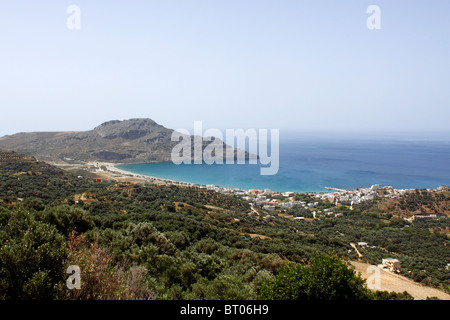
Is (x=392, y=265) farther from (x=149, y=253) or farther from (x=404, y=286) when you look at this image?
(x=149, y=253)

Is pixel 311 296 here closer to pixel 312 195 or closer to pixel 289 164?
pixel 312 195

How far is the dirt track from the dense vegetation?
1.00 meters

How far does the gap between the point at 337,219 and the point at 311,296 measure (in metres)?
30.3

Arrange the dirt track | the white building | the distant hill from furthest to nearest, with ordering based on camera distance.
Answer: the distant hill < the white building < the dirt track

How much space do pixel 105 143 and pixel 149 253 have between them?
335 ft

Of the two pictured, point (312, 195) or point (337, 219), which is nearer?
point (337, 219)

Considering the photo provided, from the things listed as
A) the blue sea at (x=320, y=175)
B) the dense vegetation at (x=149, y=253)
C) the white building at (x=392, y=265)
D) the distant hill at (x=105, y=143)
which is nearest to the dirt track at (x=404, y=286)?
the dense vegetation at (x=149, y=253)

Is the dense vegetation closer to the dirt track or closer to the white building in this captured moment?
the white building

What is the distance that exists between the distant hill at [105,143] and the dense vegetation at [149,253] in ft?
213

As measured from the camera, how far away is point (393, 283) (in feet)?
43.9

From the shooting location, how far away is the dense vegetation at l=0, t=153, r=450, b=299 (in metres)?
4.65

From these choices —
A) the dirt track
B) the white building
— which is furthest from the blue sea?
the dirt track

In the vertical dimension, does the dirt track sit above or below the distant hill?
below
